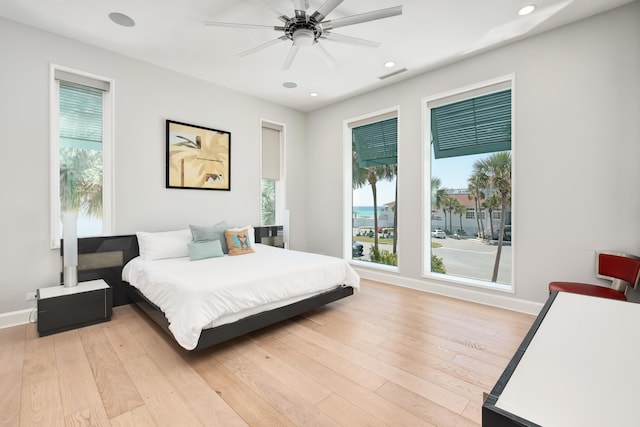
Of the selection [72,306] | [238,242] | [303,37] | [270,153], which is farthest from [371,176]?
[72,306]

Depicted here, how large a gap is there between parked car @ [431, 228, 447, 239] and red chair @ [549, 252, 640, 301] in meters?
1.57

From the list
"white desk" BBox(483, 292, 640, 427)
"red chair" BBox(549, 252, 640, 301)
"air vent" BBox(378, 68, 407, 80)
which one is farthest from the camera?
"air vent" BBox(378, 68, 407, 80)

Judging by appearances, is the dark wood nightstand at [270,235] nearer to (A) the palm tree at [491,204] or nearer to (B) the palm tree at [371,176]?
(B) the palm tree at [371,176]

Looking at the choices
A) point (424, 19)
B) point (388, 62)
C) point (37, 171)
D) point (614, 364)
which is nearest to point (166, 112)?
point (37, 171)

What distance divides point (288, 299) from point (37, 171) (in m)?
2.96

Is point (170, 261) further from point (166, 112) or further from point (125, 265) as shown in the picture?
point (166, 112)

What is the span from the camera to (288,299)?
9.37 ft

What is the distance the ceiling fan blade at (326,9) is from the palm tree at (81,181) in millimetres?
3026

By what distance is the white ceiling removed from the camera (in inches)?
105

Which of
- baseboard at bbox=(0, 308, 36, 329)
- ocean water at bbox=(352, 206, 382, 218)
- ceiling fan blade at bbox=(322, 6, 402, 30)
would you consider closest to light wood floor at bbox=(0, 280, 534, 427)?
baseboard at bbox=(0, 308, 36, 329)

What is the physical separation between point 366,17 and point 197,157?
2975mm

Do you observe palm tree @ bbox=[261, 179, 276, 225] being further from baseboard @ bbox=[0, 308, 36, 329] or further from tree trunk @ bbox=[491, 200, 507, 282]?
tree trunk @ bbox=[491, 200, 507, 282]

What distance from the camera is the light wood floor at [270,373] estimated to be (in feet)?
5.54

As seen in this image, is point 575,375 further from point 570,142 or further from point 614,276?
point 570,142
